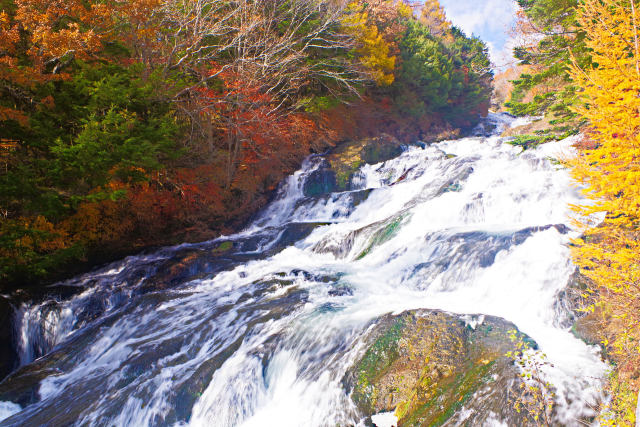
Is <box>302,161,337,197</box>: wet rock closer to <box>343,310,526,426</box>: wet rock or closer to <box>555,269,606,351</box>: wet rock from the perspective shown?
<box>343,310,526,426</box>: wet rock

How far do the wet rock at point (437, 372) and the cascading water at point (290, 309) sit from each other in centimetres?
35

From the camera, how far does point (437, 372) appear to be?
4.13 metres

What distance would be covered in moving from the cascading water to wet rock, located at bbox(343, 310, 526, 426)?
352mm

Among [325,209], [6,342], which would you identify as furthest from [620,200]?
[6,342]

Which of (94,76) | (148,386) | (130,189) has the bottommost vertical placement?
(148,386)

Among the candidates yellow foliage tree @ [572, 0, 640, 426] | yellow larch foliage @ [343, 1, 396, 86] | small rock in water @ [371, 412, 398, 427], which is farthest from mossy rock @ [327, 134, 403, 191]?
small rock in water @ [371, 412, 398, 427]

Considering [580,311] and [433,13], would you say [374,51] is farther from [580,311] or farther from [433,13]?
[433,13]

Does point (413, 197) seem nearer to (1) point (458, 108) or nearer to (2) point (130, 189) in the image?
(2) point (130, 189)

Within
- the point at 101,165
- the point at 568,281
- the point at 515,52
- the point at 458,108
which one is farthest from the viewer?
the point at 458,108

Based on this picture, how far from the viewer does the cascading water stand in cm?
470

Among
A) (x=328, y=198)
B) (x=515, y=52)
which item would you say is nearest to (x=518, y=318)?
(x=328, y=198)

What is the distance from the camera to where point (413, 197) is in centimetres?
1301

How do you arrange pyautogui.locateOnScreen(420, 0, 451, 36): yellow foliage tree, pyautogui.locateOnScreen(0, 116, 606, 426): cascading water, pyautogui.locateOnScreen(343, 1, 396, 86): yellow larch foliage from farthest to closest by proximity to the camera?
pyautogui.locateOnScreen(420, 0, 451, 36): yellow foliage tree
pyautogui.locateOnScreen(343, 1, 396, 86): yellow larch foliage
pyautogui.locateOnScreen(0, 116, 606, 426): cascading water

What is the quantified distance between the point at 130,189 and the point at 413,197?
1004cm
